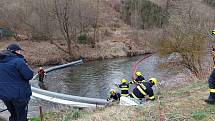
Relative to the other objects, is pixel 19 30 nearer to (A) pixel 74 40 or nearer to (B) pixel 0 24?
(B) pixel 0 24

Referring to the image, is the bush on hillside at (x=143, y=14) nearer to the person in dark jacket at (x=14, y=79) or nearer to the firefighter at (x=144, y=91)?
the firefighter at (x=144, y=91)

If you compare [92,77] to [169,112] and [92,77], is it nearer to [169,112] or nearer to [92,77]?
[92,77]

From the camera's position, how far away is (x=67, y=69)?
31.0 metres

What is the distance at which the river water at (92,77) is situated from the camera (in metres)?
21.6

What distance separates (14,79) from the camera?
6016mm

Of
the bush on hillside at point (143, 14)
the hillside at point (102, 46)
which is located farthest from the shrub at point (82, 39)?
the bush on hillside at point (143, 14)

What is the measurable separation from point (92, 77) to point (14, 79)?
66.7 feet

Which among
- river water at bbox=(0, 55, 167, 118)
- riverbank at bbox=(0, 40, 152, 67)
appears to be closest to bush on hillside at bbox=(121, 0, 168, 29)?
riverbank at bbox=(0, 40, 152, 67)

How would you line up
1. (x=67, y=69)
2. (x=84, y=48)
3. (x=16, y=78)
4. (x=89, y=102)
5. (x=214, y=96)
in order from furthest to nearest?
(x=84, y=48) → (x=67, y=69) → (x=89, y=102) → (x=214, y=96) → (x=16, y=78)

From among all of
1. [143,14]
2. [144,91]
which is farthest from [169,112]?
[143,14]

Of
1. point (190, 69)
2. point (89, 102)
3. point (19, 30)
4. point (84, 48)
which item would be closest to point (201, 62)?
point (190, 69)

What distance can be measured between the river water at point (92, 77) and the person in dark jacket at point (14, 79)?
13.4m

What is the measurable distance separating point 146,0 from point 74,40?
17113 mm

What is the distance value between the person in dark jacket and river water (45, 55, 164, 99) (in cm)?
1340
